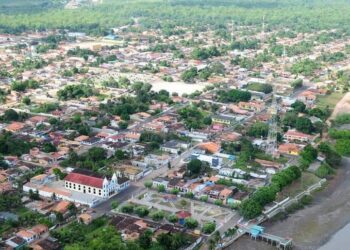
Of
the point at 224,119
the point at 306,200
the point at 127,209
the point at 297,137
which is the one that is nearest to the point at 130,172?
the point at 127,209

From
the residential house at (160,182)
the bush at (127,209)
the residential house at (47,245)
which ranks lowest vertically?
the residential house at (160,182)

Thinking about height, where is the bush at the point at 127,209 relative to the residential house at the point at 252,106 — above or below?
above

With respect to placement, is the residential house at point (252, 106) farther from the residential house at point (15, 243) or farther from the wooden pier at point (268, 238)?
the residential house at point (15, 243)

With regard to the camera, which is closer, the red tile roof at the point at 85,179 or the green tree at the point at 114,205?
the green tree at the point at 114,205

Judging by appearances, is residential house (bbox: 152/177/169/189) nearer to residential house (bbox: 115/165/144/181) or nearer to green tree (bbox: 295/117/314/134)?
residential house (bbox: 115/165/144/181)

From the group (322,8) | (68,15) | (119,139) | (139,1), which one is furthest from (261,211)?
(139,1)

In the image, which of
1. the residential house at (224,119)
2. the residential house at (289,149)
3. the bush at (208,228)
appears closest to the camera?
the bush at (208,228)

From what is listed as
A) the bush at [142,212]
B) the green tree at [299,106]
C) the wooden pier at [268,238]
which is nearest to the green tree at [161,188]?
the bush at [142,212]
